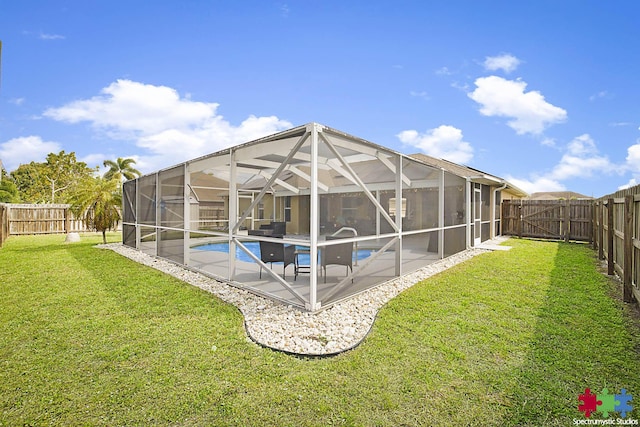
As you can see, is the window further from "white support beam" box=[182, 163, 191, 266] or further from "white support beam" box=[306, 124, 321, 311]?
"white support beam" box=[306, 124, 321, 311]

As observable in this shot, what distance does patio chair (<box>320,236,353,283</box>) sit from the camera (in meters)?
5.06

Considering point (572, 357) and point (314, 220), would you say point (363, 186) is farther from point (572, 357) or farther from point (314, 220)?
point (572, 357)

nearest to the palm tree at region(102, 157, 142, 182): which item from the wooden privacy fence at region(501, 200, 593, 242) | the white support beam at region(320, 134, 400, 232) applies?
the white support beam at region(320, 134, 400, 232)

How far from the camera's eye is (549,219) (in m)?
13.5

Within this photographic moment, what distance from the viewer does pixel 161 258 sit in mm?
9008

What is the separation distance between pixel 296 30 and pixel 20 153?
113 ft

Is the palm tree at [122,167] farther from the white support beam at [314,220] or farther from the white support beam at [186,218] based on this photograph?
the white support beam at [314,220]

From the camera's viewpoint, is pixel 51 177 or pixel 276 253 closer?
pixel 276 253

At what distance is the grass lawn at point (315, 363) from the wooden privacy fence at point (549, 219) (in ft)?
30.2

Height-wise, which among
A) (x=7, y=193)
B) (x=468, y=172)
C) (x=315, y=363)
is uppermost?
(x=468, y=172)

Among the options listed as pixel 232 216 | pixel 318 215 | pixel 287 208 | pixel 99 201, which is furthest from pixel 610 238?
pixel 99 201

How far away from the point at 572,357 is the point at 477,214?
9.00m

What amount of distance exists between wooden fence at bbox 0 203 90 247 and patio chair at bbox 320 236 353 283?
1614 cm

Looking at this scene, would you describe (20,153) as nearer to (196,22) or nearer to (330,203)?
(196,22)
